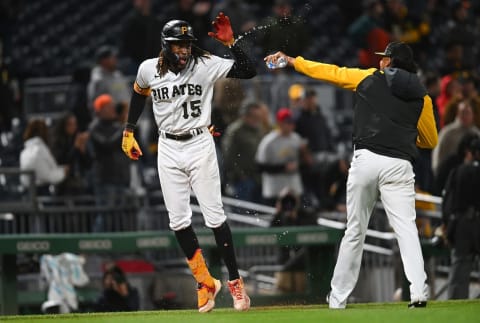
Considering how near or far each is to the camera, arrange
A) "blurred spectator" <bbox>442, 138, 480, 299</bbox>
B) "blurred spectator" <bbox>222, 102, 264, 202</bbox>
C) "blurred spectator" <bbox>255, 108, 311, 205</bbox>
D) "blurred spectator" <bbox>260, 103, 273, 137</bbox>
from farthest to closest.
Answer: "blurred spectator" <bbox>260, 103, 273, 137</bbox> < "blurred spectator" <bbox>222, 102, 264, 202</bbox> < "blurred spectator" <bbox>255, 108, 311, 205</bbox> < "blurred spectator" <bbox>442, 138, 480, 299</bbox>

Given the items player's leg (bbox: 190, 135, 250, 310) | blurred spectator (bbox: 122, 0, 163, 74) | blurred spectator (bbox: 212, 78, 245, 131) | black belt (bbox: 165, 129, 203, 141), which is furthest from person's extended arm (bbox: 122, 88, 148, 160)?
blurred spectator (bbox: 122, 0, 163, 74)

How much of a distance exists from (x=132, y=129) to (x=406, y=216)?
7.28 ft

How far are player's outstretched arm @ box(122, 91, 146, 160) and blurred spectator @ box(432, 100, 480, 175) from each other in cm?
494

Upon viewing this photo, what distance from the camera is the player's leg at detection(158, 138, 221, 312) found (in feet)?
33.9

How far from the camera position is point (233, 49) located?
10.4 metres

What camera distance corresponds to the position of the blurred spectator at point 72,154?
16.1 metres

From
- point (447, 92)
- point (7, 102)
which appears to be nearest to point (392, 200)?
point (447, 92)

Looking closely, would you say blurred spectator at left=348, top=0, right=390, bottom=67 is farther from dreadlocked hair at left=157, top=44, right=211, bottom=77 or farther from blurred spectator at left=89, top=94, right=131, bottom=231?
dreadlocked hair at left=157, top=44, right=211, bottom=77

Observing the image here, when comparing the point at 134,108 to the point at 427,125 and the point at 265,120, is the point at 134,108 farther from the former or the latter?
the point at 265,120

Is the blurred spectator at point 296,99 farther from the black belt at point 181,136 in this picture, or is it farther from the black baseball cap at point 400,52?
the black belt at point 181,136

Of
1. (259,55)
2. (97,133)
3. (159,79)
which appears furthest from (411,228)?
(259,55)

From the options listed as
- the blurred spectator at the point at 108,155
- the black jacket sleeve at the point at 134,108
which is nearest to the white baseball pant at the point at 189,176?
the black jacket sleeve at the point at 134,108

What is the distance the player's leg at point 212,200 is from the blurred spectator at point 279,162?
19.4 feet

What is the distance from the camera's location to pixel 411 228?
33.5 feet
